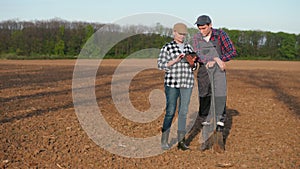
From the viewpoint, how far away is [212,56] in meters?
5.36

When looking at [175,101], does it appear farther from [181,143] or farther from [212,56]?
[212,56]

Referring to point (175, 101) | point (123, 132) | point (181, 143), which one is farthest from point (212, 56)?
point (123, 132)

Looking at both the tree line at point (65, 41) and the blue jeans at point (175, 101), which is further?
the tree line at point (65, 41)

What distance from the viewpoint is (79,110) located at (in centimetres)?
901

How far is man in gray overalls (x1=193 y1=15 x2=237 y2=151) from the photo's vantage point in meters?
5.23

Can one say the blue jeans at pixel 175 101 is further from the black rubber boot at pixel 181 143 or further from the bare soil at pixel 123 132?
the bare soil at pixel 123 132

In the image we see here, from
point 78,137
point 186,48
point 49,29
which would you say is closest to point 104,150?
point 78,137

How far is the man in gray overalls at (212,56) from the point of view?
5.23 meters

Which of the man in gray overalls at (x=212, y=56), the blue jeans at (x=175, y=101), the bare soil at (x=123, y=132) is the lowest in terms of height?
the bare soil at (x=123, y=132)

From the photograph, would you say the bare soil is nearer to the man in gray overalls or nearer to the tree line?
the man in gray overalls

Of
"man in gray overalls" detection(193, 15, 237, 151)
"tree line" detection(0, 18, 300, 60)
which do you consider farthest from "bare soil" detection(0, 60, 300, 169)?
"tree line" detection(0, 18, 300, 60)

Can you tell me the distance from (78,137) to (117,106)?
3.76m

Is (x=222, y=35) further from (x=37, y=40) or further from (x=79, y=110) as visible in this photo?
(x=37, y=40)

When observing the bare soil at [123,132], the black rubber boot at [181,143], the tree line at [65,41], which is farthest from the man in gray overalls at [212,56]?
the tree line at [65,41]
